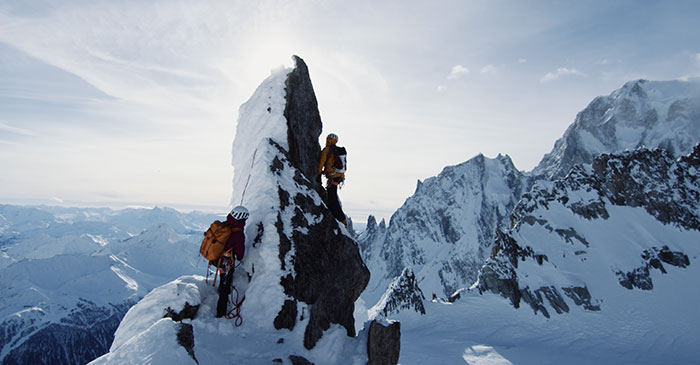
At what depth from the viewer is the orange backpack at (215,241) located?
33.5 feet

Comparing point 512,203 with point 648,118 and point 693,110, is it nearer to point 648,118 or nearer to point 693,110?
point 648,118

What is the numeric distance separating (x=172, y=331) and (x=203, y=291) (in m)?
3.65

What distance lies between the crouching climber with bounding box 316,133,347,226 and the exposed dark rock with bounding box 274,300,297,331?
5.18 m

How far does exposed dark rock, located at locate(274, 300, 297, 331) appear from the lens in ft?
34.5

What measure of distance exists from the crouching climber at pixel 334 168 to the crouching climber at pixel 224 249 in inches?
205

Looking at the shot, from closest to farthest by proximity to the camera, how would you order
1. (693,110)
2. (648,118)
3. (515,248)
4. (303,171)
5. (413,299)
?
(303,171) < (413,299) < (515,248) < (693,110) < (648,118)

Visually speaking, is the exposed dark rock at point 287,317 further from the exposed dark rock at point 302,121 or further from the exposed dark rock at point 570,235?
the exposed dark rock at point 570,235

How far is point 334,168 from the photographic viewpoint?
50.6 feet

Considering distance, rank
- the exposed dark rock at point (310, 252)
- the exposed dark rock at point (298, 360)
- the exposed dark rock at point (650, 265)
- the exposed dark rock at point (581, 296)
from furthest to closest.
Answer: the exposed dark rock at point (650, 265) → the exposed dark rock at point (581, 296) → the exposed dark rock at point (310, 252) → the exposed dark rock at point (298, 360)

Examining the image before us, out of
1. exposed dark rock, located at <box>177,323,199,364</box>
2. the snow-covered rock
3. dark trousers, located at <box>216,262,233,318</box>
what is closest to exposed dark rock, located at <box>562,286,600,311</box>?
the snow-covered rock

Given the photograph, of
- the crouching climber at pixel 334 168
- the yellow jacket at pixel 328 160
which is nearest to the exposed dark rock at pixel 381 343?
the crouching climber at pixel 334 168

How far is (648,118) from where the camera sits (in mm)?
157750

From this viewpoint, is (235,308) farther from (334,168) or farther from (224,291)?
A: (334,168)

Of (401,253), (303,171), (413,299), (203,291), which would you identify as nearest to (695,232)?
(413,299)
